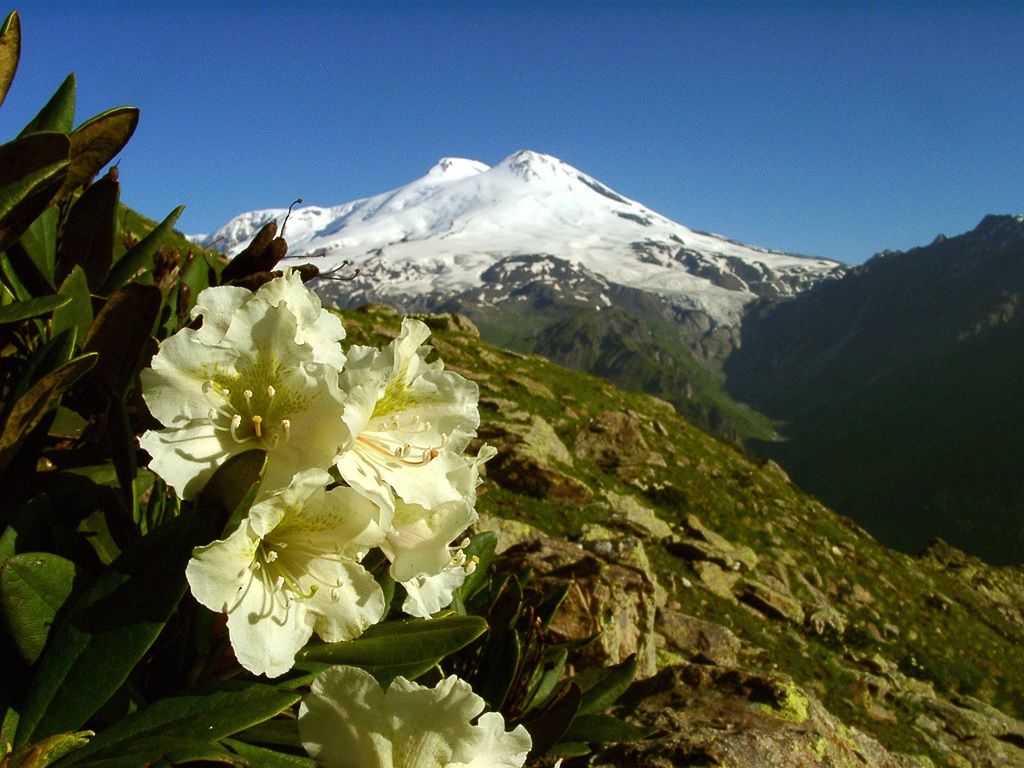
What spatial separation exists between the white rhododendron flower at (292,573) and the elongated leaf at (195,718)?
8 cm

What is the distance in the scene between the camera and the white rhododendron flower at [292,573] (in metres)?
1.58

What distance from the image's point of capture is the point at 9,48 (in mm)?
2418

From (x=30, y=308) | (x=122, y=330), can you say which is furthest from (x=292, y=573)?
(x=30, y=308)

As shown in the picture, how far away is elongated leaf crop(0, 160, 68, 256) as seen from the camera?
205cm

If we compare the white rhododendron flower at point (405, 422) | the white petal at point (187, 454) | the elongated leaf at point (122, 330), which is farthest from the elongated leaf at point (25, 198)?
the white rhododendron flower at point (405, 422)

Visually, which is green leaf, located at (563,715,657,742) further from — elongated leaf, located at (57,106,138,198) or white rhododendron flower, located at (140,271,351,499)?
elongated leaf, located at (57,106,138,198)

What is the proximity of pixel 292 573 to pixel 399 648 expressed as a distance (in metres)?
0.40

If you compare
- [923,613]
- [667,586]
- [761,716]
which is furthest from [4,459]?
[923,613]

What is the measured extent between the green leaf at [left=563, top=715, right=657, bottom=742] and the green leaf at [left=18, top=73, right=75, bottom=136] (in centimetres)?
319

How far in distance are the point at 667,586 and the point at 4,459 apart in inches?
438

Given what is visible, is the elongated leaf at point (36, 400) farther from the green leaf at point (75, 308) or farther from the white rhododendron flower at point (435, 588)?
the white rhododendron flower at point (435, 588)

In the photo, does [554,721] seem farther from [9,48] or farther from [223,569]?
[9,48]

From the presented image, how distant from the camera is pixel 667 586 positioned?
11.8 m

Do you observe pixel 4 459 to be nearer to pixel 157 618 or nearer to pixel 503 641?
pixel 157 618
